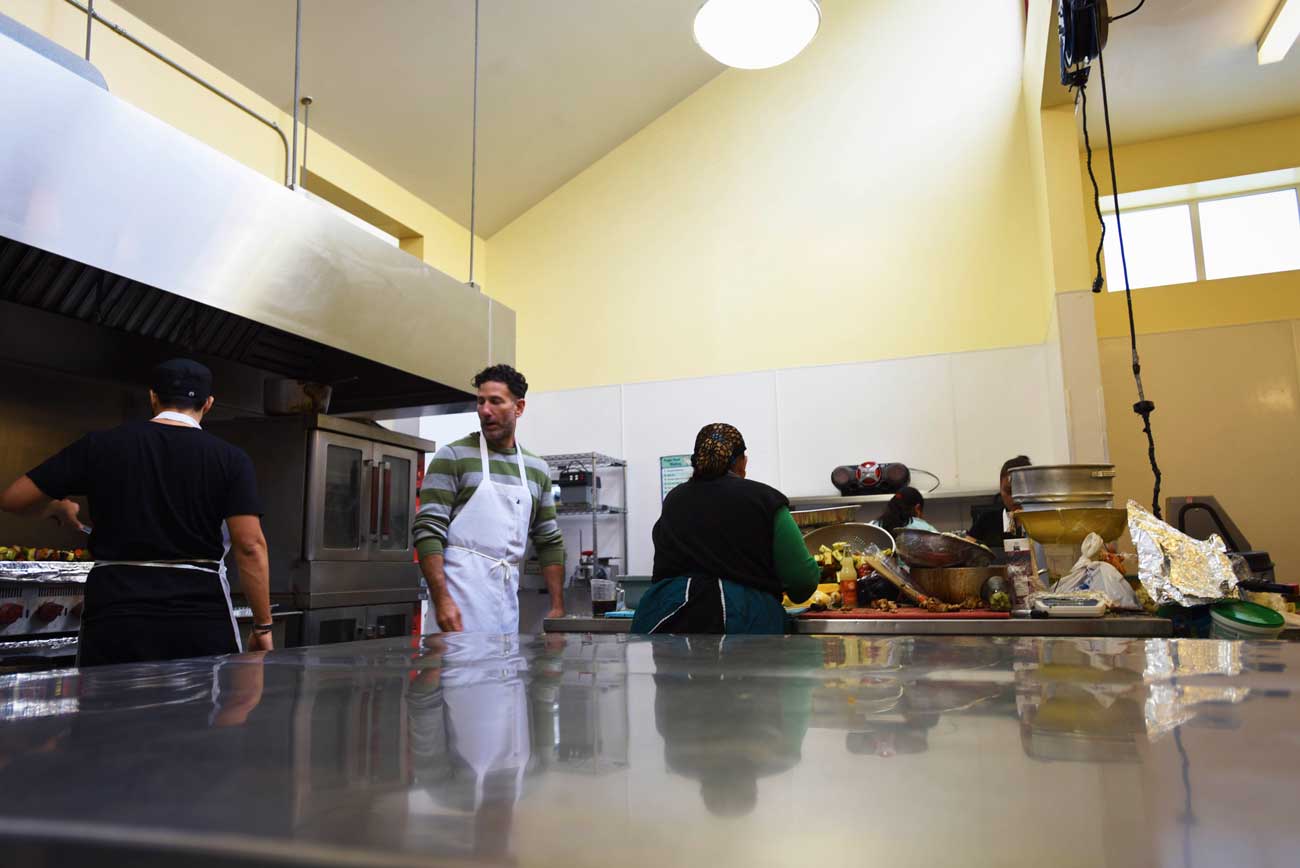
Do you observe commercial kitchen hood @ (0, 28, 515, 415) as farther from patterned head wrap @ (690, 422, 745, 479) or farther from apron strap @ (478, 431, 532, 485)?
patterned head wrap @ (690, 422, 745, 479)

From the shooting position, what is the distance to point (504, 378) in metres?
2.45

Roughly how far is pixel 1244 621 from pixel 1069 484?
0.48 m

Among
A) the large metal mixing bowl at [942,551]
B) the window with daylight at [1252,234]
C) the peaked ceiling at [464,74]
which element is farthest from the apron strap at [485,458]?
the window with daylight at [1252,234]

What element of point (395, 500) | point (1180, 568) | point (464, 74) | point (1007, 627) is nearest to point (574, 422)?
point (464, 74)

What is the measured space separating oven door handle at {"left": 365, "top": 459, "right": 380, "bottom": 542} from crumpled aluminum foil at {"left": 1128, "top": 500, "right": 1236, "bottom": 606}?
2352 millimetres

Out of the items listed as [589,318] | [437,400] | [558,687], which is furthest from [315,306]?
[589,318]

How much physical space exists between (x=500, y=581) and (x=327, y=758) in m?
2.36

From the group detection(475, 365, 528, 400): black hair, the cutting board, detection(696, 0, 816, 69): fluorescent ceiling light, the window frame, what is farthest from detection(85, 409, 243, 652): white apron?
the window frame

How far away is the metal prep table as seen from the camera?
5.56 feet

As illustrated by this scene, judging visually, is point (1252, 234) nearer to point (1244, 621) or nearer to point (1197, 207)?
point (1197, 207)

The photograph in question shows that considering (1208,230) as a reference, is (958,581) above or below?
below

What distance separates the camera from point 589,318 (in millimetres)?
5938

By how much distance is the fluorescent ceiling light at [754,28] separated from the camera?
10.1 ft

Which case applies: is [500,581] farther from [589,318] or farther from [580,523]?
[589,318]
